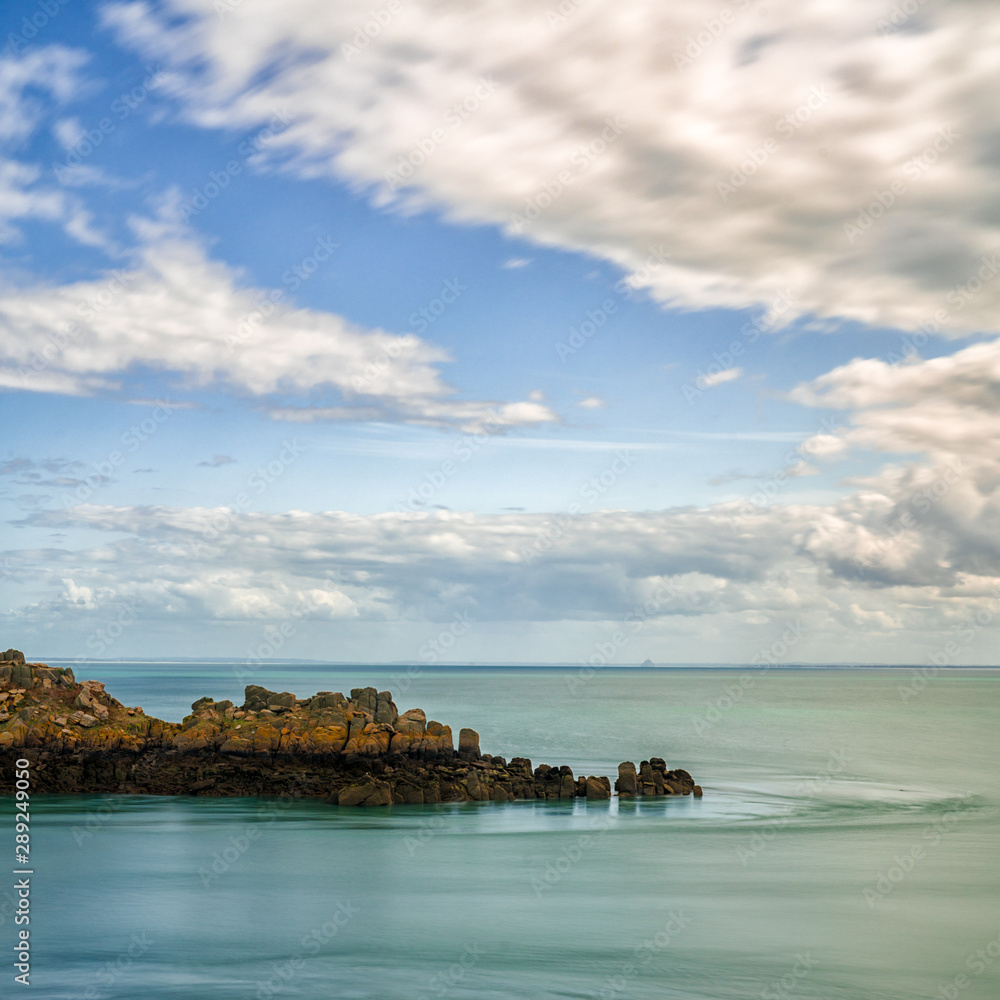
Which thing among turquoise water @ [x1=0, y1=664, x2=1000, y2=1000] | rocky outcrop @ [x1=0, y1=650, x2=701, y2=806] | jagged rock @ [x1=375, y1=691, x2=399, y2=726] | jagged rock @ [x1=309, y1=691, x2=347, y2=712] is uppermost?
jagged rock @ [x1=309, y1=691, x2=347, y2=712]

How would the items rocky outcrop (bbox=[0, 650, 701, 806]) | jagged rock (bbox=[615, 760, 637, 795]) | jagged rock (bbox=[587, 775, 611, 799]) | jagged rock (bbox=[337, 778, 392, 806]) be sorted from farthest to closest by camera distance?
jagged rock (bbox=[615, 760, 637, 795]) → jagged rock (bbox=[587, 775, 611, 799]) → rocky outcrop (bbox=[0, 650, 701, 806]) → jagged rock (bbox=[337, 778, 392, 806])

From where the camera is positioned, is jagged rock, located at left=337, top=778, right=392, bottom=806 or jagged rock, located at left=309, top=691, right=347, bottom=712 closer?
jagged rock, located at left=337, top=778, right=392, bottom=806

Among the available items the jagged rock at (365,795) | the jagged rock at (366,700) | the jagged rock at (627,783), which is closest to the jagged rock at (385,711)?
the jagged rock at (366,700)

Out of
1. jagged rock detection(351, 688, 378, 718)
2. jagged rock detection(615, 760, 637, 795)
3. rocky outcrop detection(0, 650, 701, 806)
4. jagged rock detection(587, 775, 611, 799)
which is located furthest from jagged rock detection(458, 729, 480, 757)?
jagged rock detection(615, 760, 637, 795)

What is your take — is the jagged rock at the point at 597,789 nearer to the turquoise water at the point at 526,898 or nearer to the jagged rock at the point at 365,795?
the turquoise water at the point at 526,898

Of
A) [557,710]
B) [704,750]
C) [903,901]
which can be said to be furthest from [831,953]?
[557,710]

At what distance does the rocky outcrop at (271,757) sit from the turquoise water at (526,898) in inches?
50.4

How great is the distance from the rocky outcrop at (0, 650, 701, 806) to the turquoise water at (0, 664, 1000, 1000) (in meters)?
1.28

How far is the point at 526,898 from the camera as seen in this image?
2662 cm

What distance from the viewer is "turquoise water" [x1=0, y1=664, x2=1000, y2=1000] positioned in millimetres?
20312

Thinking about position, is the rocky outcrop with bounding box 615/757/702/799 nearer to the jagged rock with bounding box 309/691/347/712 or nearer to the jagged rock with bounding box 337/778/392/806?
the jagged rock with bounding box 337/778/392/806

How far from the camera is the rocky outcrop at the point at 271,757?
39.8 metres

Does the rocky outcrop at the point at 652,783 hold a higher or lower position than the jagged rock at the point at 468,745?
lower

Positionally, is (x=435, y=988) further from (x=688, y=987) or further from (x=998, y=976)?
(x=998, y=976)
